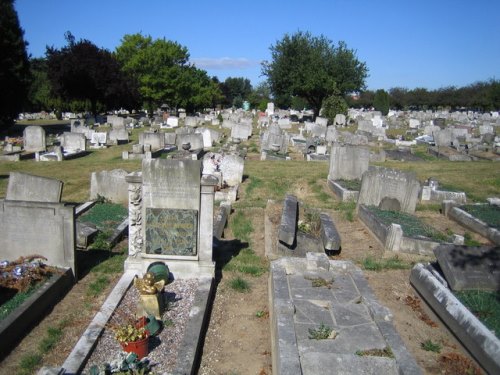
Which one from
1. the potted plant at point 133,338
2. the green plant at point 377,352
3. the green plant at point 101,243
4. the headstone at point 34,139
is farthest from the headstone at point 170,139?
the green plant at point 377,352

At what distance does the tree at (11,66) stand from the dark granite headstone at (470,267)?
31.4 metres

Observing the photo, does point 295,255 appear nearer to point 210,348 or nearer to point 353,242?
point 353,242

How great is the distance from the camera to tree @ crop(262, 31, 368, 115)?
45594 millimetres

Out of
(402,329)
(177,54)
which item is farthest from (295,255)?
(177,54)

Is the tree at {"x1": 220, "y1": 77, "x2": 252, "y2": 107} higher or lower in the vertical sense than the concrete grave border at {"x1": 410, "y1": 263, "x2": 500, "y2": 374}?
higher

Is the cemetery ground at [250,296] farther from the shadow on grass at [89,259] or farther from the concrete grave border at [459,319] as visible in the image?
the concrete grave border at [459,319]

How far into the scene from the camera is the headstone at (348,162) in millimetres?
14469

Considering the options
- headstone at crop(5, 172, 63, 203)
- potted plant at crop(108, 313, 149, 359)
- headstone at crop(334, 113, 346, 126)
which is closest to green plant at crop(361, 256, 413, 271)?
potted plant at crop(108, 313, 149, 359)

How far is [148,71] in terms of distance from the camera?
190 ft

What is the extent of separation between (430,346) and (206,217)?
3909 mm

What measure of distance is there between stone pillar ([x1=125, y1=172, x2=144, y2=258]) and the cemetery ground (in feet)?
2.74

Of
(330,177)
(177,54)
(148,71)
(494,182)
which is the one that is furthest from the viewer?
(177,54)

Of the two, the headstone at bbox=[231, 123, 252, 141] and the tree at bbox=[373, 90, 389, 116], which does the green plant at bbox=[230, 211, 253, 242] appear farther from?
the tree at bbox=[373, 90, 389, 116]

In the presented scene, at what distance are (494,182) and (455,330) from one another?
12.6 meters
